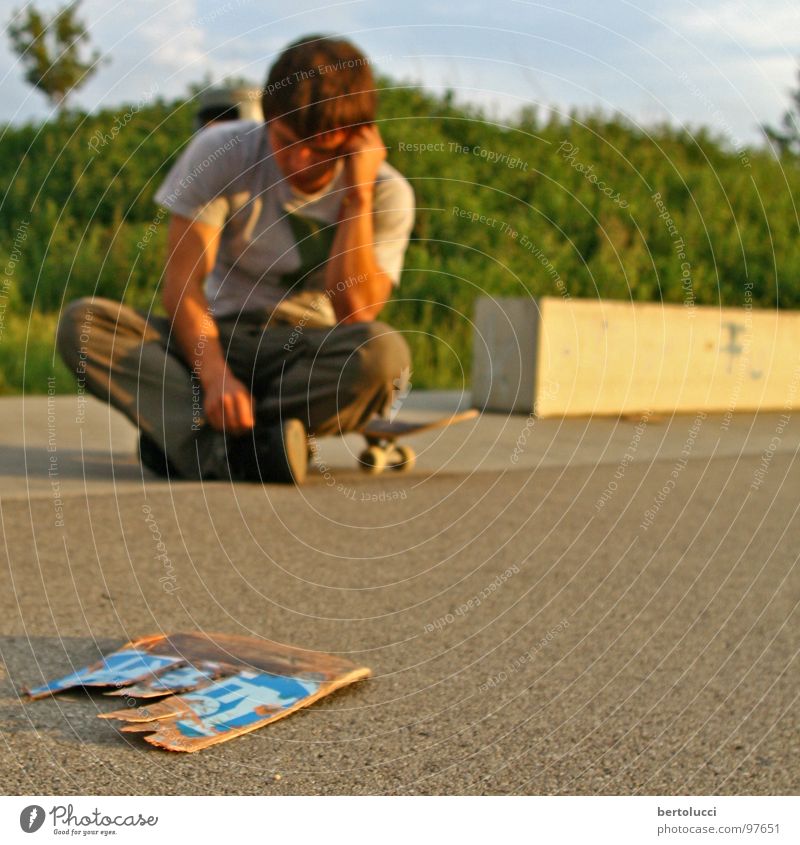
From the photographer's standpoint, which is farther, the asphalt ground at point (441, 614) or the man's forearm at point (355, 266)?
the man's forearm at point (355, 266)

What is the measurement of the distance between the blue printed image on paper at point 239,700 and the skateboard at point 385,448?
2.55m

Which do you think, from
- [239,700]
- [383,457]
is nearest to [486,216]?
[383,457]

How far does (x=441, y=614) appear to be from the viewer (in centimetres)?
310

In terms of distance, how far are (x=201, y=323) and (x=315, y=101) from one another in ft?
2.93

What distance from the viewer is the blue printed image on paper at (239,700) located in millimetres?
2184

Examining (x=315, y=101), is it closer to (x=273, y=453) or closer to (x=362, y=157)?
(x=362, y=157)

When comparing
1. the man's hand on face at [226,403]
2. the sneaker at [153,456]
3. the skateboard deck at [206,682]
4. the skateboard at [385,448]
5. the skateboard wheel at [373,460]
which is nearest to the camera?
the skateboard deck at [206,682]

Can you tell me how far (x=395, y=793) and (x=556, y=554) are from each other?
1.93 meters

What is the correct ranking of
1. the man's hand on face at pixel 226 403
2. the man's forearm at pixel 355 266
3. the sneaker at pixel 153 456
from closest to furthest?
1. the man's hand on face at pixel 226 403
2. the man's forearm at pixel 355 266
3. the sneaker at pixel 153 456

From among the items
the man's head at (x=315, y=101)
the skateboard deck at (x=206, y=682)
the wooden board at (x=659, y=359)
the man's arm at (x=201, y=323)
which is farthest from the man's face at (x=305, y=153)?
the wooden board at (x=659, y=359)

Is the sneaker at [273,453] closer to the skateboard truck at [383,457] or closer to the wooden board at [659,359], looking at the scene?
the skateboard truck at [383,457]

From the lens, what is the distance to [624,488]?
5102 mm

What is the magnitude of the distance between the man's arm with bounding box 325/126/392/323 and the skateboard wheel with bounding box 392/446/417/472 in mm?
591

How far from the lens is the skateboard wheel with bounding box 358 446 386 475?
5125 mm
